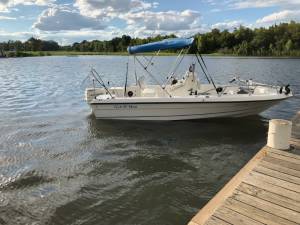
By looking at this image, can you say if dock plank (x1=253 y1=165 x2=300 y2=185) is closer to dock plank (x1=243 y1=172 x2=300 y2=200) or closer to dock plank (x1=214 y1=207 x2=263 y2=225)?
dock plank (x1=243 y1=172 x2=300 y2=200)

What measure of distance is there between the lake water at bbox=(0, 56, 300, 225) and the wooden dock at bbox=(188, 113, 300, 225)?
1.48 metres

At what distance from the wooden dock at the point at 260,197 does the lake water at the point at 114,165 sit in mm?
1480

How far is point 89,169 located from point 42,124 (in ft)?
16.9

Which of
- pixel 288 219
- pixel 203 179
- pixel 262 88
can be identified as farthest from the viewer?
pixel 262 88

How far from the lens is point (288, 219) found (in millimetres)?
4336

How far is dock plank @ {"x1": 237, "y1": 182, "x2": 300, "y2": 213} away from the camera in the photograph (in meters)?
4.67

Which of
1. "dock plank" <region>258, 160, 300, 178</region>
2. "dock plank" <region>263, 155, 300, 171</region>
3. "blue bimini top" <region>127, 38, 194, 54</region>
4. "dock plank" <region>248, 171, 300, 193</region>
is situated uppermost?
"blue bimini top" <region>127, 38, 194, 54</region>

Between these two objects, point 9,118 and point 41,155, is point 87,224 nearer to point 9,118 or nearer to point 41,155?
point 41,155

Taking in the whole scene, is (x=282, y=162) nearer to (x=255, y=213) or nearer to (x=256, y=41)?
(x=255, y=213)

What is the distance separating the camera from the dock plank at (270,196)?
4.67 m

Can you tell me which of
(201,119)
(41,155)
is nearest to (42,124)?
(41,155)

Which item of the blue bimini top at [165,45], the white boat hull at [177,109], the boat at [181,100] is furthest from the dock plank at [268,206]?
the blue bimini top at [165,45]

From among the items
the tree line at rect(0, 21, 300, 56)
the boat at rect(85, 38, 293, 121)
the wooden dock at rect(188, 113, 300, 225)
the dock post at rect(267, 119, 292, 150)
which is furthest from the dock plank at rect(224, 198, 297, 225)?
the tree line at rect(0, 21, 300, 56)

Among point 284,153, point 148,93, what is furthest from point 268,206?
point 148,93
